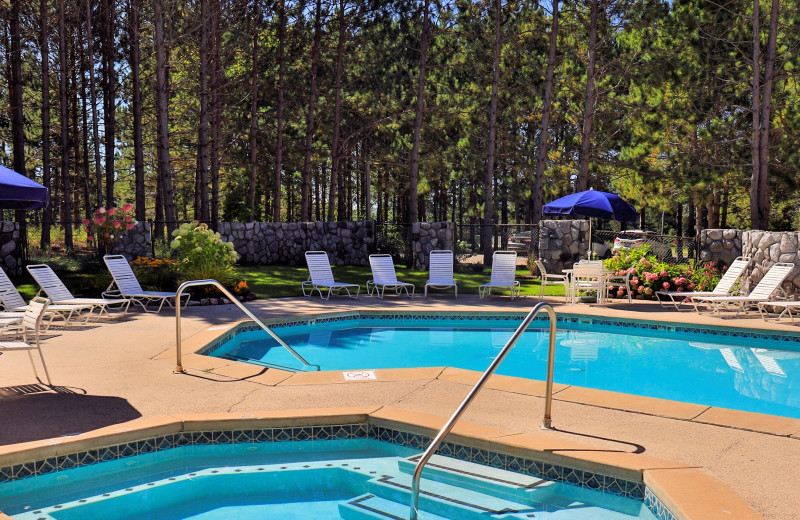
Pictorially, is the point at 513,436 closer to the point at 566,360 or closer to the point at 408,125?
the point at 566,360

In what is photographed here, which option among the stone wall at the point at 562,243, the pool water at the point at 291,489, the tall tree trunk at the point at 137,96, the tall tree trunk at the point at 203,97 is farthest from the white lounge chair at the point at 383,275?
the pool water at the point at 291,489

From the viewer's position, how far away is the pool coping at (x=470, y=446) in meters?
3.73

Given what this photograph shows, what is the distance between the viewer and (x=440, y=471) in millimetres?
4695

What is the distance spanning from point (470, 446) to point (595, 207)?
11.4m

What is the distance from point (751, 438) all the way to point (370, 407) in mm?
2816

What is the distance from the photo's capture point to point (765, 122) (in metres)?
15.8

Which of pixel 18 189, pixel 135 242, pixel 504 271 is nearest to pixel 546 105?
pixel 504 271

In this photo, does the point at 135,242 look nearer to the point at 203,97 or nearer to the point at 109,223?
the point at 109,223

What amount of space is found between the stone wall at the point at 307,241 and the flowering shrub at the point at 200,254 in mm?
6702

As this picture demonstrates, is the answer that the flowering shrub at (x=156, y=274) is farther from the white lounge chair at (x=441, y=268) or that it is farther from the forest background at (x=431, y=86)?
the white lounge chair at (x=441, y=268)

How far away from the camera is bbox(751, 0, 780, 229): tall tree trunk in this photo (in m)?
15.2

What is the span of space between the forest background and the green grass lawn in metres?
2.66

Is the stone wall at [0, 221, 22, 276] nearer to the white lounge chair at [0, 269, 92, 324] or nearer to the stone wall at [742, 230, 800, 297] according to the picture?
the white lounge chair at [0, 269, 92, 324]

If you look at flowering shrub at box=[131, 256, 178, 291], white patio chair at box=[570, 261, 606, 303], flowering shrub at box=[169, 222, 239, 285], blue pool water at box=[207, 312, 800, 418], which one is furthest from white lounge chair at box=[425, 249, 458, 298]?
flowering shrub at box=[131, 256, 178, 291]
